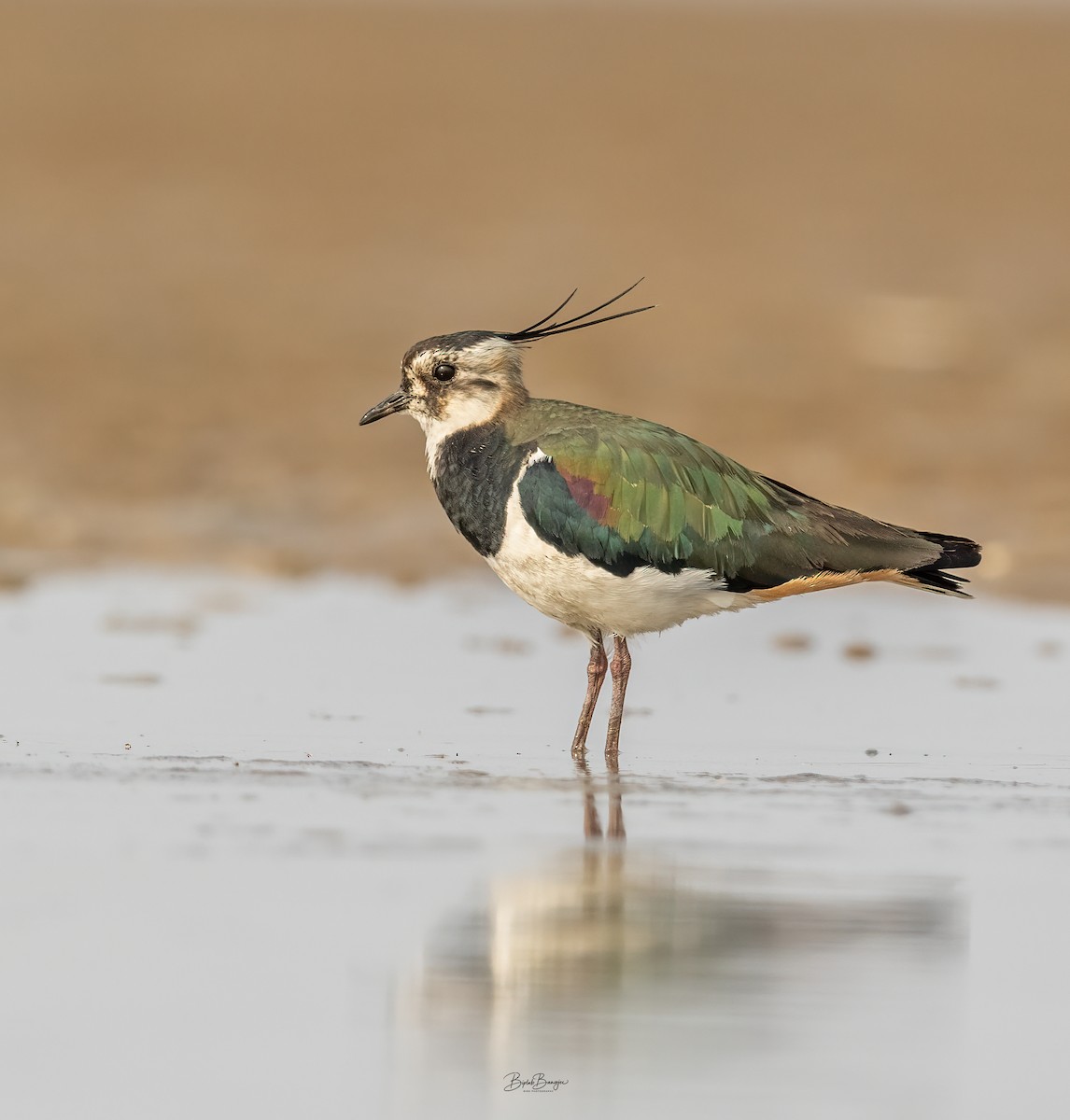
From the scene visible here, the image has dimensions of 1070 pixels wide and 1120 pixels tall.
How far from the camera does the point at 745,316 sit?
21.1 m

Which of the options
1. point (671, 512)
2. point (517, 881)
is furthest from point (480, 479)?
point (517, 881)

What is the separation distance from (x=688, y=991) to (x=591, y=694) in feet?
11.1

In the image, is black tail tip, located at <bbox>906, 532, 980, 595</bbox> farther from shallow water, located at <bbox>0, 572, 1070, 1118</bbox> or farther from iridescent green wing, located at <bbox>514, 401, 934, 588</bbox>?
shallow water, located at <bbox>0, 572, 1070, 1118</bbox>

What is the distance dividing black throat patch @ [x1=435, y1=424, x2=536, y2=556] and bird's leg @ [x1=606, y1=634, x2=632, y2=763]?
642 millimetres

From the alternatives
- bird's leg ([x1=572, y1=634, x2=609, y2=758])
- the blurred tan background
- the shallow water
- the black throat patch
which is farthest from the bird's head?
the blurred tan background

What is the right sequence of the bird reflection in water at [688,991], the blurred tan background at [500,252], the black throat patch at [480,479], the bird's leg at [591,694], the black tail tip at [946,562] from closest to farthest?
the bird reflection in water at [688,991], the bird's leg at [591,694], the black throat patch at [480,479], the black tail tip at [946,562], the blurred tan background at [500,252]

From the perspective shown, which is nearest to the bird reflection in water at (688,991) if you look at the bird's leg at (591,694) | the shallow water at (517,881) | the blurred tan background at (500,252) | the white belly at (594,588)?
the shallow water at (517,881)

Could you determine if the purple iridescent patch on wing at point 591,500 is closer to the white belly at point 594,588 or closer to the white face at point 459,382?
the white belly at point 594,588

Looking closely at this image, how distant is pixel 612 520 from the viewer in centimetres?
883

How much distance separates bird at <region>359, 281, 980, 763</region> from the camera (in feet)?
29.0

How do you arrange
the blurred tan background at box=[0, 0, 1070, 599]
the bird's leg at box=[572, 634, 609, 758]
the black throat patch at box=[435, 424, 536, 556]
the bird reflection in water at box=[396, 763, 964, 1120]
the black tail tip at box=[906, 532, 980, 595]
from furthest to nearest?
the blurred tan background at box=[0, 0, 1070, 599] → the black tail tip at box=[906, 532, 980, 595] → the black throat patch at box=[435, 424, 536, 556] → the bird's leg at box=[572, 634, 609, 758] → the bird reflection in water at box=[396, 763, 964, 1120]

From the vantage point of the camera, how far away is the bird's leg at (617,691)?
875 cm

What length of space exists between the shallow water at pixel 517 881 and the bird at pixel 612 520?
0.56 meters

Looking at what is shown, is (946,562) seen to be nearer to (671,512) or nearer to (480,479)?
(671,512)
